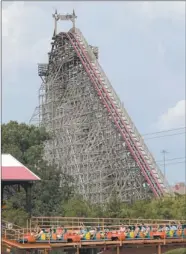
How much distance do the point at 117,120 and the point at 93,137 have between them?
2119 mm

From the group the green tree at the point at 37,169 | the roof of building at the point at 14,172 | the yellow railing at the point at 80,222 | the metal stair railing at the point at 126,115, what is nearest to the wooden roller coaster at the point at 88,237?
the roof of building at the point at 14,172

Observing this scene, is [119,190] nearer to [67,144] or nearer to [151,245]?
[67,144]

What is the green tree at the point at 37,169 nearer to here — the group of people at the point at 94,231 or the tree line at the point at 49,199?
the tree line at the point at 49,199

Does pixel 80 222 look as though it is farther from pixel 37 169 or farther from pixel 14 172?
pixel 37 169

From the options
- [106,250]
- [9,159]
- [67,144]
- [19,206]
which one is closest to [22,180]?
[9,159]

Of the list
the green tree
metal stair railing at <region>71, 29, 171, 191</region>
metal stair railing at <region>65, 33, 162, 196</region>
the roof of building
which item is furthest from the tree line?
the roof of building

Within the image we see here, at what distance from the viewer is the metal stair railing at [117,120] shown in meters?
39.1

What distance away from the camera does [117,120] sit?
136 feet

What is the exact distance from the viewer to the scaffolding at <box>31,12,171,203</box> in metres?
40.3

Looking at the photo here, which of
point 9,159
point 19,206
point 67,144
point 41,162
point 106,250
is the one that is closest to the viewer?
point 9,159

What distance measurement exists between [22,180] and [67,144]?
22605 millimetres

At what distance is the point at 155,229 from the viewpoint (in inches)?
888

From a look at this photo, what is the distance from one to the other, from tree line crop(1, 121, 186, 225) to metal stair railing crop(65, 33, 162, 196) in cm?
263

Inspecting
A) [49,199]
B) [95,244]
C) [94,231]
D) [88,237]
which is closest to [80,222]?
[94,231]
